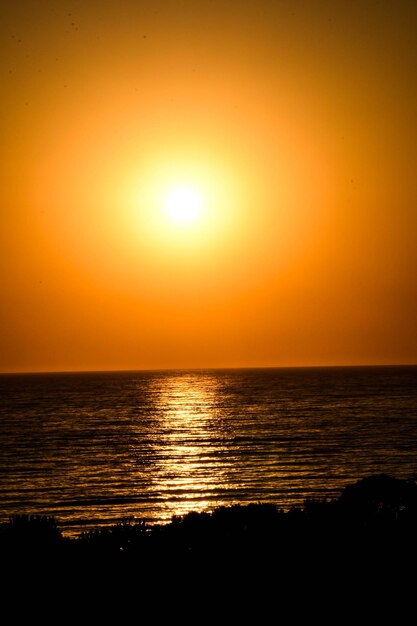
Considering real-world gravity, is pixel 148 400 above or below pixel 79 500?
above

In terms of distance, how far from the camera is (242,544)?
20469 mm

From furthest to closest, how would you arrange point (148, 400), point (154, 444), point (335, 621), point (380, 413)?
point (148, 400), point (380, 413), point (154, 444), point (335, 621)

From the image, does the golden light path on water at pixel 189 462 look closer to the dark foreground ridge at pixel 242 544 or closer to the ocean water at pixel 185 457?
the ocean water at pixel 185 457

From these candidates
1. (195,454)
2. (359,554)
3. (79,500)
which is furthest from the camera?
(195,454)

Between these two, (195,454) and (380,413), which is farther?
(380,413)

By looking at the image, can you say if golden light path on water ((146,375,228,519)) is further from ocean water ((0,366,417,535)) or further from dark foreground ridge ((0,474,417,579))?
dark foreground ridge ((0,474,417,579))

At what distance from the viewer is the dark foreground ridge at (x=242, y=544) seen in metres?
18.9

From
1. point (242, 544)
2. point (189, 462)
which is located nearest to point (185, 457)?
point (189, 462)

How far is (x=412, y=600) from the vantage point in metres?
17.1

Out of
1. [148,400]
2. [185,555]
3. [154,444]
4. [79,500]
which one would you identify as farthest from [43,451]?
[148,400]

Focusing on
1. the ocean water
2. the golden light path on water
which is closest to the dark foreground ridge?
the ocean water

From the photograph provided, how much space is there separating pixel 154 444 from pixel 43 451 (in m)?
14.1

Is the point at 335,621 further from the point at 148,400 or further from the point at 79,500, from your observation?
the point at 148,400

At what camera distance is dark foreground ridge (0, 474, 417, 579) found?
62.0 feet
